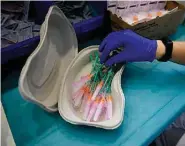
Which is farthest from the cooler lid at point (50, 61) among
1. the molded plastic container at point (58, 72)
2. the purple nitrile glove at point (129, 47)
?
the purple nitrile glove at point (129, 47)

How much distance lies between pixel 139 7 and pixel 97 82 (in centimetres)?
47

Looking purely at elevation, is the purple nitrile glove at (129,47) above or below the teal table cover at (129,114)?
above

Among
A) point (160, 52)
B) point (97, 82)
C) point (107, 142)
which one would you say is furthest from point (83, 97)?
point (160, 52)

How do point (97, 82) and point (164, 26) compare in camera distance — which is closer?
point (97, 82)

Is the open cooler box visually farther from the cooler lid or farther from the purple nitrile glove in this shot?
the purple nitrile glove

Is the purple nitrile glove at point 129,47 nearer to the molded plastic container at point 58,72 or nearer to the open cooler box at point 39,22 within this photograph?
the molded plastic container at point 58,72

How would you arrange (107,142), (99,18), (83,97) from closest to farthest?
1. (107,142)
2. (83,97)
3. (99,18)

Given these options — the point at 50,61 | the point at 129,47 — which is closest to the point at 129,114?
the point at 129,47

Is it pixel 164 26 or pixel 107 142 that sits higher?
pixel 164 26

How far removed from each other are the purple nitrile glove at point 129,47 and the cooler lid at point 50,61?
0.18 meters

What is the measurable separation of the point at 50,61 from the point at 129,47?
1.01 feet

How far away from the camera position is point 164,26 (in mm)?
1120

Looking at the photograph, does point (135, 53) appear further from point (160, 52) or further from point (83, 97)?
point (83, 97)

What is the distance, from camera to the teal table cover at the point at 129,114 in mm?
794
